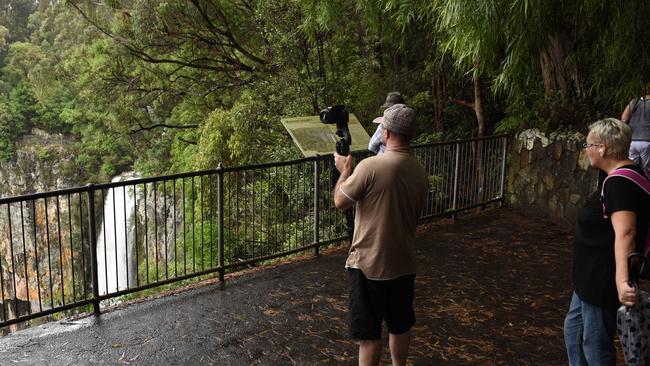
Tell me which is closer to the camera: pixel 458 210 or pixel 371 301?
pixel 371 301

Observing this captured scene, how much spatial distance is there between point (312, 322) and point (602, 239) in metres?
2.68

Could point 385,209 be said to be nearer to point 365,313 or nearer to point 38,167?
point 365,313

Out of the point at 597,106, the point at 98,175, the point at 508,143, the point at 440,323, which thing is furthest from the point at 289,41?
the point at 98,175

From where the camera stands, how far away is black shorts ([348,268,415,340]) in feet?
10.5

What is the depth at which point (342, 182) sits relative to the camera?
322cm

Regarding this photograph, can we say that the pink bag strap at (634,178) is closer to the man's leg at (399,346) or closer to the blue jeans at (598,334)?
the blue jeans at (598,334)

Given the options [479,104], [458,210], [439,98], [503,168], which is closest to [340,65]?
[439,98]

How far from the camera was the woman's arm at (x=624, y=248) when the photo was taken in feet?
8.64

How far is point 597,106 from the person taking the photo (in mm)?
8070

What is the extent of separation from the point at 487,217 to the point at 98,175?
31179 millimetres

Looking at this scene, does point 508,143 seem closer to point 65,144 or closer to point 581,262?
point 581,262

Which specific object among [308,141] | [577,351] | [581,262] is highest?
[308,141]

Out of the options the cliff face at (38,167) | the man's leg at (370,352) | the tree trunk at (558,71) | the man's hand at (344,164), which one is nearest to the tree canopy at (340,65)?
the tree trunk at (558,71)

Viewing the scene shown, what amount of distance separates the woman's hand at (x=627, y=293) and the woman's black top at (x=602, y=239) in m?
0.18
